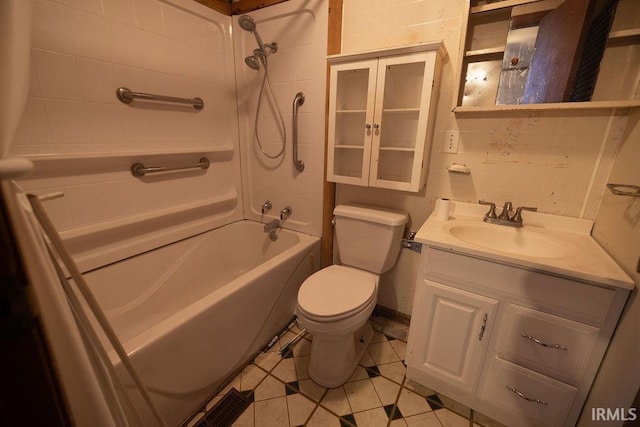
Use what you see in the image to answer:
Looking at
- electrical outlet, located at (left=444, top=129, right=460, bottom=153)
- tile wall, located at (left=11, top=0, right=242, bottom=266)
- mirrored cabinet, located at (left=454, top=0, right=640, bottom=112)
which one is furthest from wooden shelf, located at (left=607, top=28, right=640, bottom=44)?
tile wall, located at (left=11, top=0, right=242, bottom=266)

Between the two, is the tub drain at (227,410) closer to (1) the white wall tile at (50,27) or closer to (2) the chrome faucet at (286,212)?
(2) the chrome faucet at (286,212)

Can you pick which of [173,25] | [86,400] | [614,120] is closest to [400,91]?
[614,120]

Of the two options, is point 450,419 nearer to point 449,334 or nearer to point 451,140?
point 449,334

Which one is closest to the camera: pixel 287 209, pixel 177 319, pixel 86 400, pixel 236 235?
pixel 86 400

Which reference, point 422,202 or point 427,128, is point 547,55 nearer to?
point 427,128

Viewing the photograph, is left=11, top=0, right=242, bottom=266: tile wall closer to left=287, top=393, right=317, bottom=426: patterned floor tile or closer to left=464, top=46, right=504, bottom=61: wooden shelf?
left=287, top=393, right=317, bottom=426: patterned floor tile

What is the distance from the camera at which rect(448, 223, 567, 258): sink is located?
111 cm

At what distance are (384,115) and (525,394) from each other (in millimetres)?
1370

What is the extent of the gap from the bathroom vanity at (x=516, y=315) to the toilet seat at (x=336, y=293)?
0.85ft

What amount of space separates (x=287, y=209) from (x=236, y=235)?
497mm

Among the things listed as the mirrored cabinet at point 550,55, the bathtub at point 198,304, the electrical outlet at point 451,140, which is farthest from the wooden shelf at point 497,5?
the bathtub at point 198,304

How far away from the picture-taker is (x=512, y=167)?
125 centimetres

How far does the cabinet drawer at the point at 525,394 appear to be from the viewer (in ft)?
3.13

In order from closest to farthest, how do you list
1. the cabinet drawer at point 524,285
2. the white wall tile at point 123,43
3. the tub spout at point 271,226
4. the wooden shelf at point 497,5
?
1. the cabinet drawer at point 524,285
2. the wooden shelf at point 497,5
3. the white wall tile at point 123,43
4. the tub spout at point 271,226
